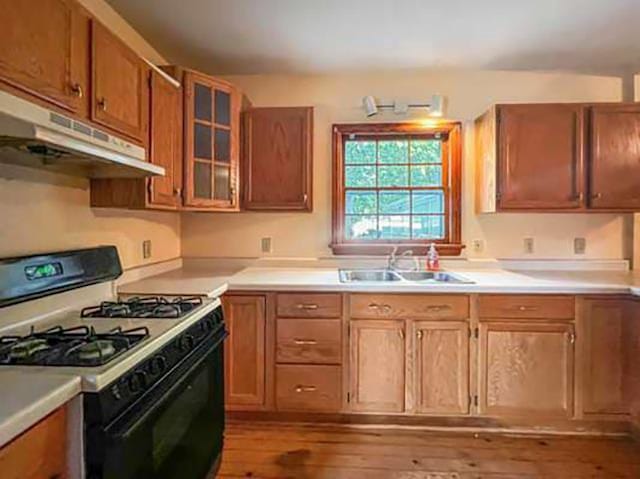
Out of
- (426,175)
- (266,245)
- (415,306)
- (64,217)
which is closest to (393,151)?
(426,175)

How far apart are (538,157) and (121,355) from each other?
8.61ft

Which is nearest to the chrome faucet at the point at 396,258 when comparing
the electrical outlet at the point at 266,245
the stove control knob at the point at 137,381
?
the electrical outlet at the point at 266,245

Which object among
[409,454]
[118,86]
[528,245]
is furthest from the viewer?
[528,245]

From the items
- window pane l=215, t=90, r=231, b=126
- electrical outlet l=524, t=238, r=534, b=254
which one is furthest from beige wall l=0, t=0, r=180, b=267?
electrical outlet l=524, t=238, r=534, b=254

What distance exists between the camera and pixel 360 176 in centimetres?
342

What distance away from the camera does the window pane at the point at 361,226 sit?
3.42 meters

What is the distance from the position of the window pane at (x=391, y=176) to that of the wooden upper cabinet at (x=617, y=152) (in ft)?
3.90

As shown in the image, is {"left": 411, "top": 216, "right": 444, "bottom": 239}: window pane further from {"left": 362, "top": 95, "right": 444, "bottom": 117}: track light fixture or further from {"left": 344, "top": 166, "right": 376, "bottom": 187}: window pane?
{"left": 362, "top": 95, "right": 444, "bottom": 117}: track light fixture

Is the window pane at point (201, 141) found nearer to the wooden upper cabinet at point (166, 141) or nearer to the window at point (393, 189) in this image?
the wooden upper cabinet at point (166, 141)

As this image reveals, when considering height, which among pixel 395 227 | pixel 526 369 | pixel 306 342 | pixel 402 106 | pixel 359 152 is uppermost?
pixel 402 106

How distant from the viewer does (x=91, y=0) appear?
7.52ft

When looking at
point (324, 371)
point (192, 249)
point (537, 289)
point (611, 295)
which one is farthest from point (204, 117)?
point (611, 295)

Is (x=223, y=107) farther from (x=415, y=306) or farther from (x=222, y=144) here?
(x=415, y=306)

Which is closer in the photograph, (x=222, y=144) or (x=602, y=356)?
(x=602, y=356)
